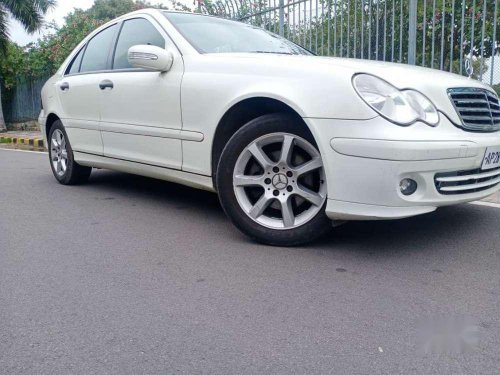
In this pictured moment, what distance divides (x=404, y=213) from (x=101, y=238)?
81.6 inches

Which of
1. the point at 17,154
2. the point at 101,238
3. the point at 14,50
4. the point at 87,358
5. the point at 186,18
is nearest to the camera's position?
the point at 87,358

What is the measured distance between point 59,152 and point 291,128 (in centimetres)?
334

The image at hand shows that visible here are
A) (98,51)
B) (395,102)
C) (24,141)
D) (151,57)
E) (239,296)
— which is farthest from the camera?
(24,141)

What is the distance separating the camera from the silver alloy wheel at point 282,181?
3.37 m

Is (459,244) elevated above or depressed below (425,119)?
below

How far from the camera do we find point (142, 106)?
14.3 ft

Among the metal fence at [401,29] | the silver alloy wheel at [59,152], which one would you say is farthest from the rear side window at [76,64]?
the metal fence at [401,29]

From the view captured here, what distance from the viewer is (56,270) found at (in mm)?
3227

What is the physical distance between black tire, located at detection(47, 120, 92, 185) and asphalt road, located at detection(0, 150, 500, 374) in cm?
132

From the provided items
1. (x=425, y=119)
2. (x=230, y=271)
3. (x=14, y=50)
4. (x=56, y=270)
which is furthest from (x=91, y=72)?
(x=14, y=50)

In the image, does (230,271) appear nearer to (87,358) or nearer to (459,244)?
(87,358)

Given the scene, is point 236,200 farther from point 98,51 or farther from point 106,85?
point 98,51

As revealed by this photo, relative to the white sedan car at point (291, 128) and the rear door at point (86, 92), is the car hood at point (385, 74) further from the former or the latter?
the rear door at point (86, 92)

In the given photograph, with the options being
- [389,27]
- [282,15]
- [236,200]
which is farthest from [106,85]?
[282,15]
